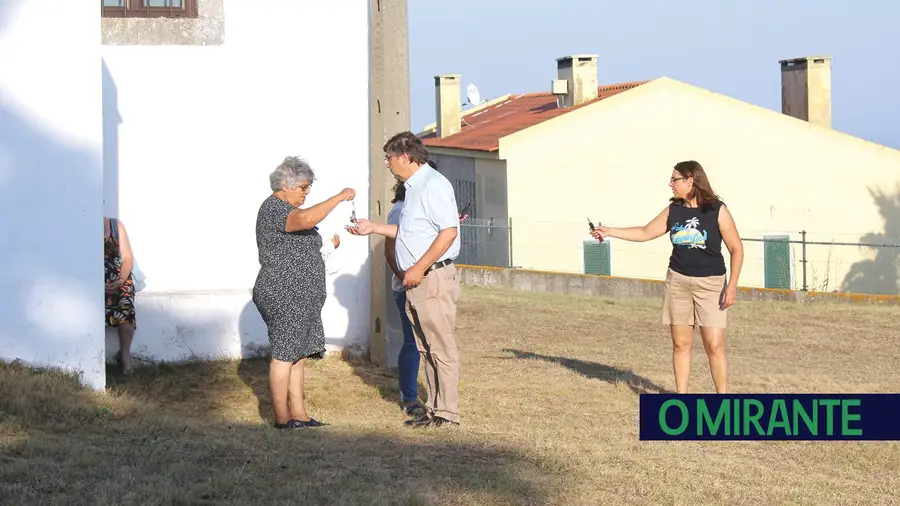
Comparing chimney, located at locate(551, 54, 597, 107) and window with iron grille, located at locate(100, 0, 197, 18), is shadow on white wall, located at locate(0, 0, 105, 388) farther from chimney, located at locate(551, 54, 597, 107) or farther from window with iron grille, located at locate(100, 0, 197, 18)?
chimney, located at locate(551, 54, 597, 107)

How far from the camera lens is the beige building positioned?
29.7 meters

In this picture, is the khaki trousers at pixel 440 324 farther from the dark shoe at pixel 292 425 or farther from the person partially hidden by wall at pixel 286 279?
the dark shoe at pixel 292 425

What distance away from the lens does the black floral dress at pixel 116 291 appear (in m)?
9.45

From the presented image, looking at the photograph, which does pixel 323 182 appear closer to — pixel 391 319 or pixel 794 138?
pixel 391 319

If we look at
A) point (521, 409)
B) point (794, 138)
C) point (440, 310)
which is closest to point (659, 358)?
point (521, 409)

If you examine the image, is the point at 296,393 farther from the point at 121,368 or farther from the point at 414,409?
the point at 121,368

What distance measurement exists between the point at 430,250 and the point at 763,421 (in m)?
2.32

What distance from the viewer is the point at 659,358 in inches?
475

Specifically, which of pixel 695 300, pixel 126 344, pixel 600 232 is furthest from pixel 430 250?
pixel 126 344

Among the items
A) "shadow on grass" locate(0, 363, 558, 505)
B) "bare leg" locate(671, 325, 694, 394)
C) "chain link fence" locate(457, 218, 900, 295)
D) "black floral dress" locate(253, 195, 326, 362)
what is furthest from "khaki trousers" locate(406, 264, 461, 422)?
"chain link fence" locate(457, 218, 900, 295)

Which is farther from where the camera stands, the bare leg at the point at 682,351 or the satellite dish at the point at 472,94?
the satellite dish at the point at 472,94

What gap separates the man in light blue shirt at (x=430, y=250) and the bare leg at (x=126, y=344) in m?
2.87

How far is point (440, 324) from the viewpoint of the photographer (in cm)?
754

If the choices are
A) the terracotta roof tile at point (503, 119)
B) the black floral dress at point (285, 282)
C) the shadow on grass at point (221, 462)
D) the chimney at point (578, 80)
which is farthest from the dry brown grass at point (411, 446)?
the chimney at point (578, 80)
